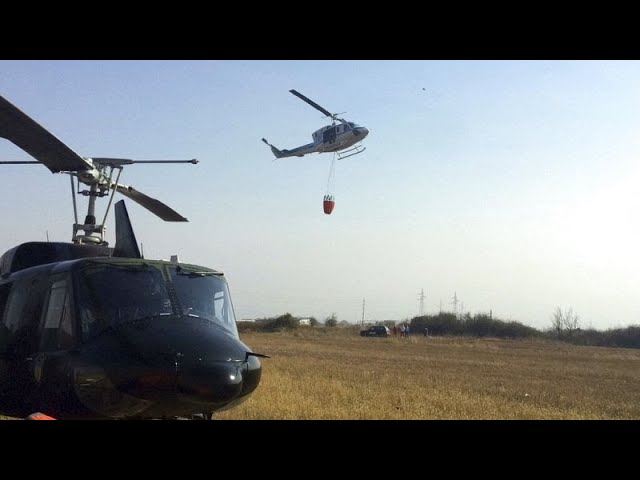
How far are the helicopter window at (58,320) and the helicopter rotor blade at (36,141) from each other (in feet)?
6.34

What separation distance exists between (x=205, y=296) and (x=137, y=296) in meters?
0.88

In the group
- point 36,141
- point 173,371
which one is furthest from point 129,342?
point 36,141

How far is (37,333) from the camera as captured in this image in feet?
25.8

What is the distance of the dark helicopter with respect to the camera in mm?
6301

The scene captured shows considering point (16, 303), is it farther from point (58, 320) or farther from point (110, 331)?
point (110, 331)

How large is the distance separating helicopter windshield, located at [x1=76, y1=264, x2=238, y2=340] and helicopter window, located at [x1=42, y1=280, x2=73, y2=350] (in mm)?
230

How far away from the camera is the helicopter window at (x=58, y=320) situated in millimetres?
7223

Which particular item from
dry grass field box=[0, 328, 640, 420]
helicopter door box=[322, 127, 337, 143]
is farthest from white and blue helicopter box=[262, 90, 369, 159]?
dry grass field box=[0, 328, 640, 420]

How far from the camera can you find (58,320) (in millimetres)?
7477
